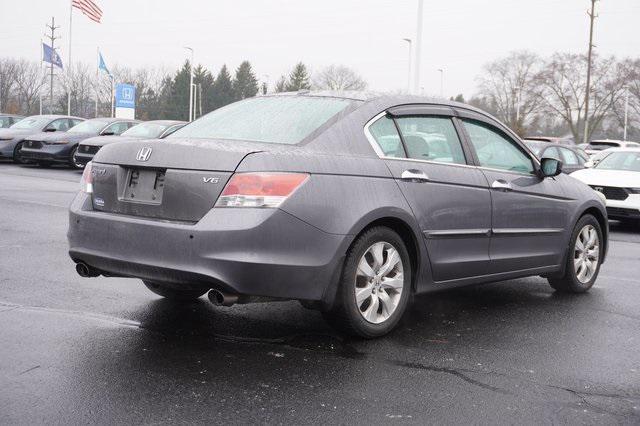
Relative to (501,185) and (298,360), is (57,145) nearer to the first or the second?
(501,185)

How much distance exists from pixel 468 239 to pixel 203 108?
349 ft

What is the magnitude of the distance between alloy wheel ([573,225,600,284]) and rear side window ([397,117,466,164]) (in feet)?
6.19

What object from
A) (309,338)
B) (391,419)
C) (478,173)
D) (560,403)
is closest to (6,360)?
(309,338)

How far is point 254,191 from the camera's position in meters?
4.16

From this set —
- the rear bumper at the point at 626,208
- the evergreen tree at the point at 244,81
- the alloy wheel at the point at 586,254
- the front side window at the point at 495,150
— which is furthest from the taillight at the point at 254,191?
the evergreen tree at the point at 244,81

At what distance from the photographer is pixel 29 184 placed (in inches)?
648

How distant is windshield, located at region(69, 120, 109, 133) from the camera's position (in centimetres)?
2272

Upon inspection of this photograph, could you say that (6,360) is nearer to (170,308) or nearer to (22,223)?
(170,308)

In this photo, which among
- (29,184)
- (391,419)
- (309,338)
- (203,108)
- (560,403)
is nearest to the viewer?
(391,419)

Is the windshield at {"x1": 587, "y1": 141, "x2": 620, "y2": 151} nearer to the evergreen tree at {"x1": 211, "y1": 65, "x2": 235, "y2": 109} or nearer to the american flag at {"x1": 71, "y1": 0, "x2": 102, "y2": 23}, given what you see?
the american flag at {"x1": 71, "y1": 0, "x2": 102, "y2": 23}

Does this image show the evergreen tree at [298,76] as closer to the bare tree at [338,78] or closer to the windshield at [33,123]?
the bare tree at [338,78]

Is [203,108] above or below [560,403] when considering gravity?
above

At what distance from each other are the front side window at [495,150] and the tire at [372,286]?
1274 millimetres

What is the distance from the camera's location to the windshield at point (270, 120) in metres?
4.74
